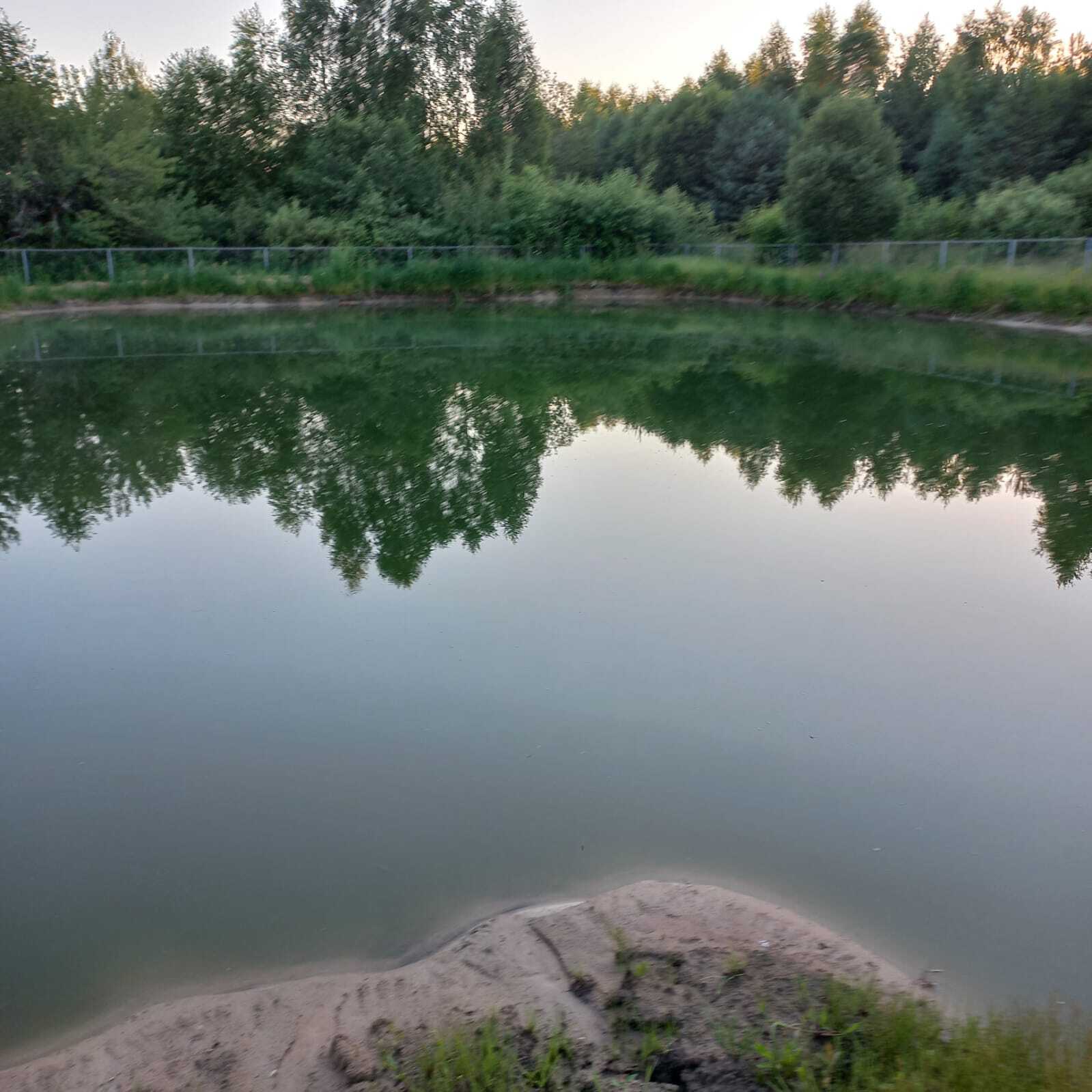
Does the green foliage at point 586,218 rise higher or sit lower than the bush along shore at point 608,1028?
higher

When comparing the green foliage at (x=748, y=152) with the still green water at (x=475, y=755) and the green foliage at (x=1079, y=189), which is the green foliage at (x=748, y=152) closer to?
the green foliage at (x=1079, y=189)

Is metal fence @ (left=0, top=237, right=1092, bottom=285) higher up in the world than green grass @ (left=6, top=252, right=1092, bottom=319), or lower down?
higher up

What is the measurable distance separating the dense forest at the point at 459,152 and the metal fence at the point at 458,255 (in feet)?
2.22

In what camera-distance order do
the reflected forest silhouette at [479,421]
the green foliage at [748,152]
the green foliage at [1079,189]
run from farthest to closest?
1. the green foliage at [748,152]
2. the green foliage at [1079,189]
3. the reflected forest silhouette at [479,421]

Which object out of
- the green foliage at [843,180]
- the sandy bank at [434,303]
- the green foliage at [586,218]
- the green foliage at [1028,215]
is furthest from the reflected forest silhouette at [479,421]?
the green foliage at [586,218]

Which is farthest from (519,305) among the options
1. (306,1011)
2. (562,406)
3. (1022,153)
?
(306,1011)

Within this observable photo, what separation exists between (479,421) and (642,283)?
2238cm

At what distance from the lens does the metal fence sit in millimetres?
27250

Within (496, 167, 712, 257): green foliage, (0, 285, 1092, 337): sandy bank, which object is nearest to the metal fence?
(496, 167, 712, 257): green foliage

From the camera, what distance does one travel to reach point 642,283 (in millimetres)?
34469

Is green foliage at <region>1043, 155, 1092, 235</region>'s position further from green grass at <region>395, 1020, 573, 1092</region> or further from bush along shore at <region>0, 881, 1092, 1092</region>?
green grass at <region>395, 1020, 573, 1092</region>

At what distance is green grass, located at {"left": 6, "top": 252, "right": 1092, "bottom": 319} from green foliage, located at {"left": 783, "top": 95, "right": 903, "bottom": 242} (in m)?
1.99

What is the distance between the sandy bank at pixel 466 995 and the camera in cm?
316

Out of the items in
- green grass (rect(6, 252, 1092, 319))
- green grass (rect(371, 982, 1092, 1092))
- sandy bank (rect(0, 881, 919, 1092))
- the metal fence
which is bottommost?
sandy bank (rect(0, 881, 919, 1092))
